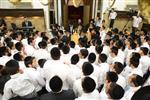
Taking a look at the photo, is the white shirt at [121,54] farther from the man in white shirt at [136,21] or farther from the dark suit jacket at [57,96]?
the man in white shirt at [136,21]

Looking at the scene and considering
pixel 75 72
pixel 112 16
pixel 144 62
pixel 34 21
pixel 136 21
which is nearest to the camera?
pixel 75 72

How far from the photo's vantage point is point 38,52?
6.62 m

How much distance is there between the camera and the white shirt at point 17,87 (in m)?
3.93

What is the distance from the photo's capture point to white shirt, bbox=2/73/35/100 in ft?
12.9

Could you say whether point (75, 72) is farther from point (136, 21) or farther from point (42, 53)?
point (136, 21)

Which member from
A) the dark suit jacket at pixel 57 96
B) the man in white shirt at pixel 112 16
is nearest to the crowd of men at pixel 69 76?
the dark suit jacket at pixel 57 96

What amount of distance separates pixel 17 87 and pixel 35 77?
1.11 meters

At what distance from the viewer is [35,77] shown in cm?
503

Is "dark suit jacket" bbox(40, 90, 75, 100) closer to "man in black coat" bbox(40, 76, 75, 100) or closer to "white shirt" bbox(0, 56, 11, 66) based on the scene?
"man in black coat" bbox(40, 76, 75, 100)

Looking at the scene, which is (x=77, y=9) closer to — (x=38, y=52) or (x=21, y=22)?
(x=21, y=22)

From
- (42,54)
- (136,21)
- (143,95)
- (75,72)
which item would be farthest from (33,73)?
(136,21)

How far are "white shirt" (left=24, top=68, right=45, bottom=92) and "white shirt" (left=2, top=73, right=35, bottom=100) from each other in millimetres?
845

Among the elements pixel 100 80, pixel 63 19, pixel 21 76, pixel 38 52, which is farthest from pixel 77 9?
pixel 21 76

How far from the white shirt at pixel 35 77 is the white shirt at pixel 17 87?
0.85 m
